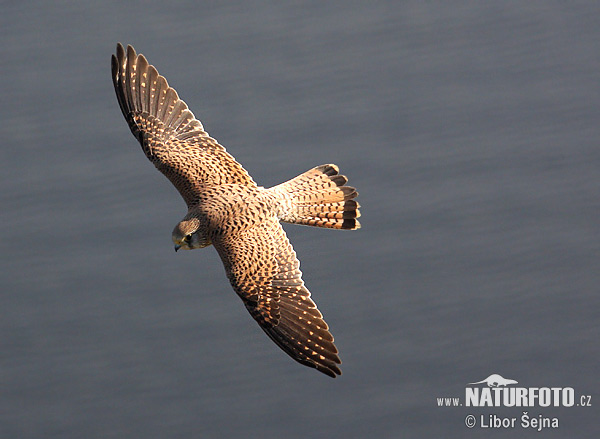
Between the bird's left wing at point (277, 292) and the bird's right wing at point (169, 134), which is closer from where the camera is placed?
the bird's left wing at point (277, 292)

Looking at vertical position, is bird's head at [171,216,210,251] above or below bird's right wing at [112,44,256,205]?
below

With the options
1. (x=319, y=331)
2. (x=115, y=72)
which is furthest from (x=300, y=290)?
(x=115, y=72)

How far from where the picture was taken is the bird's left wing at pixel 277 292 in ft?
43.0

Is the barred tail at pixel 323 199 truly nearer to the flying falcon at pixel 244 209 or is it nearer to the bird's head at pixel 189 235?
the flying falcon at pixel 244 209

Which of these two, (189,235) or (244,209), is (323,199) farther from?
(189,235)

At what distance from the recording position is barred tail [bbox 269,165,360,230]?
14127 millimetres

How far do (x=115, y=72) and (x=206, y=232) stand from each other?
6.49 ft

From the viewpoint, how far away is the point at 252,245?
13586 mm

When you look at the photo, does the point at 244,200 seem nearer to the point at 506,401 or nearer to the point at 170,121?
the point at 170,121

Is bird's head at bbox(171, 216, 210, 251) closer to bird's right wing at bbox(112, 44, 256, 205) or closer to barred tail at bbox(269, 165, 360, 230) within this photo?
bird's right wing at bbox(112, 44, 256, 205)

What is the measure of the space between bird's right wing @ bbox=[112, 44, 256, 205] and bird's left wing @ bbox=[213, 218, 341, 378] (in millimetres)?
679

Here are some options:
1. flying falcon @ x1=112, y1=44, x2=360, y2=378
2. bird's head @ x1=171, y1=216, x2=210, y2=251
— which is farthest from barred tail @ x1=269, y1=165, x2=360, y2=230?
bird's head @ x1=171, y1=216, x2=210, y2=251

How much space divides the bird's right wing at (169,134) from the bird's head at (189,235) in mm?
463

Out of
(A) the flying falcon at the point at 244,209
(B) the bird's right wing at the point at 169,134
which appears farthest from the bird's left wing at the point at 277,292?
(B) the bird's right wing at the point at 169,134
